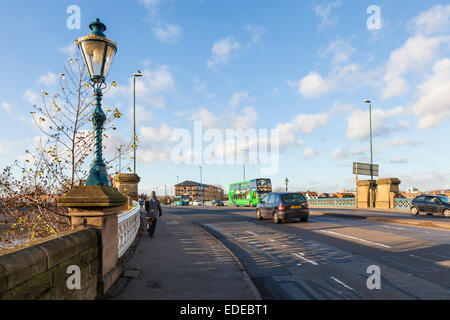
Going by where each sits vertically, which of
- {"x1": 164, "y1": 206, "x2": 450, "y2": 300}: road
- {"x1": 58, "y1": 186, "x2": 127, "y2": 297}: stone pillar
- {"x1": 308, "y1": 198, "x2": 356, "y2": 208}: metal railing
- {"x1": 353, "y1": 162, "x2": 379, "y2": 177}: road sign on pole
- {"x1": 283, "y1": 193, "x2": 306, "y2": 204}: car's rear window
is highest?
{"x1": 353, "y1": 162, "x2": 379, "y2": 177}: road sign on pole

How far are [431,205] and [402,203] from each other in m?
9.93

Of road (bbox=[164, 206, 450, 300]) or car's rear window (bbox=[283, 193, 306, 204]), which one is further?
car's rear window (bbox=[283, 193, 306, 204])

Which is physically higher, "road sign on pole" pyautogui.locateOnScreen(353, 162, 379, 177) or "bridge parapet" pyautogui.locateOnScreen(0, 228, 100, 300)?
"road sign on pole" pyautogui.locateOnScreen(353, 162, 379, 177)

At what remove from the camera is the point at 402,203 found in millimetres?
30984

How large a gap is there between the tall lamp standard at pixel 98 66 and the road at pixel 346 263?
3539 mm

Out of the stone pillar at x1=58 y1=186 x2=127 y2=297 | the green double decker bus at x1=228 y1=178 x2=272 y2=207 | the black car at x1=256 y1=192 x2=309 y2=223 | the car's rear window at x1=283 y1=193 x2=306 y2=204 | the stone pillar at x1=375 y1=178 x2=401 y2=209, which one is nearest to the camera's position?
the stone pillar at x1=58 y1=186 x2=127 y2=297

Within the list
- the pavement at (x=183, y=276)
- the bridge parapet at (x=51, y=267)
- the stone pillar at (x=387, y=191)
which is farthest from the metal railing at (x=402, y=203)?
the bridge parapet at (x=51, y=267)

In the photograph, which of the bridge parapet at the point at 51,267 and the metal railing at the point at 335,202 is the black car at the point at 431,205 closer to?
the metal railing at the point at 335,202

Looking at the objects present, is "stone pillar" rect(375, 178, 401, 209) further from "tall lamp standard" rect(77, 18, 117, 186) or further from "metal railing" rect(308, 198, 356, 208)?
"tall lamp standard" rect(77, 18, 117, 186)

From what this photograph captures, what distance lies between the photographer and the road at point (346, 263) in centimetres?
565

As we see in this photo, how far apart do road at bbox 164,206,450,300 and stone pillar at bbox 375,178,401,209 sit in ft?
69.8

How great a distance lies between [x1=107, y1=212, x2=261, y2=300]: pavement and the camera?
17.6ft

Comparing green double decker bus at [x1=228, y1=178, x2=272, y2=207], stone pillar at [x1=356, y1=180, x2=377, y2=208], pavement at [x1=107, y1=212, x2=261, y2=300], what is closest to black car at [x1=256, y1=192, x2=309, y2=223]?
pavement at [x1=107, y1=212, x2=261, y2=300]
